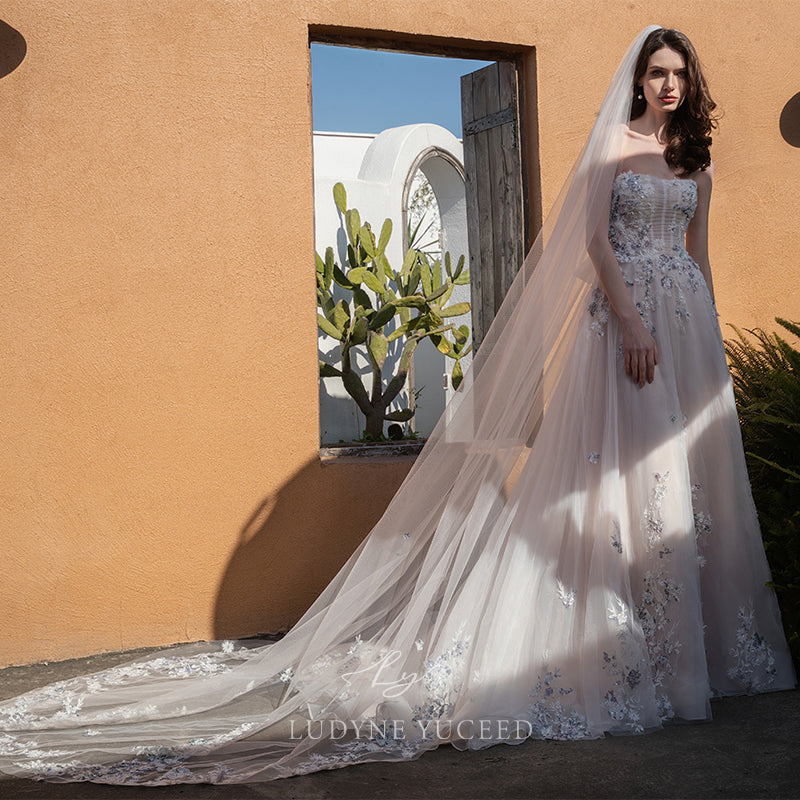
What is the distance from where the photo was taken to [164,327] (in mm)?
3500

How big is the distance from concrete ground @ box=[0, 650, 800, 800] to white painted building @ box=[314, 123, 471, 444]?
4.79 m

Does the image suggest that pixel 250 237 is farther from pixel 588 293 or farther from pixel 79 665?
pixel 79 665

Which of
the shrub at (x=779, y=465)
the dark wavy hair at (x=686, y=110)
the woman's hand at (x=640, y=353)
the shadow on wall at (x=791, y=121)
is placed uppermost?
the shadow on wall at (x=791, y=121)

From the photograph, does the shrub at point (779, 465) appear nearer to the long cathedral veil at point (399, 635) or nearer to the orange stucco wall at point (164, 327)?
the long cathedral veil at point (399, 635)

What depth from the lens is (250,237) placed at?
141 inches

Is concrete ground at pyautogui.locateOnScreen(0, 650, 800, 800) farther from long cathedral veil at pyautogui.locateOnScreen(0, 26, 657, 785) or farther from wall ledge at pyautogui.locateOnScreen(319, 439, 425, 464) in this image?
wall ledge at pyautogui.locateOnScreen(319, 439, 425, 464)

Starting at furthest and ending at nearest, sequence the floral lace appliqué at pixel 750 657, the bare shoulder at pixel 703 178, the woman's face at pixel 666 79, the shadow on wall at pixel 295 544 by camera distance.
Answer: the shadow on wall at pixel 295 544 < the bare shoulder at pixel 703 178 < the woman's face at pixel 666 79 < the floral lace appliqué at pixel 750 657

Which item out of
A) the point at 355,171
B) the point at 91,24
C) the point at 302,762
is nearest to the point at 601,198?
the point at 302,762

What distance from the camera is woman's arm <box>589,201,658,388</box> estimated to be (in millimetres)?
2715

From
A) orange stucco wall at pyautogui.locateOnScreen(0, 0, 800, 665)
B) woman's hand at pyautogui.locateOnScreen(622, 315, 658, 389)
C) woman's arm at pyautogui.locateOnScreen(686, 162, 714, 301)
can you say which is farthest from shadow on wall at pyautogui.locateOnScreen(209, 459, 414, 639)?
woman's arm at pyautogui.locateOnScreen(686, 162, 714, 301)

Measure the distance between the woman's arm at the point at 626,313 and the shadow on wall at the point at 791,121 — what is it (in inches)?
87.2

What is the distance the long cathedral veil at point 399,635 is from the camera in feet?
7.57

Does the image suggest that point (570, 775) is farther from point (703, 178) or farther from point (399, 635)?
point (703, 178)

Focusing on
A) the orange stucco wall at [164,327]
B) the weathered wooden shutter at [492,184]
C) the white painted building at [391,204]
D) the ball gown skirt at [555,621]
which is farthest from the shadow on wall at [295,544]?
the white painted building at [391,204]
